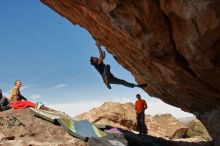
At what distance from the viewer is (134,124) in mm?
30594

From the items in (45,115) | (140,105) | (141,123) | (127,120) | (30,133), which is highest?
(127,120)

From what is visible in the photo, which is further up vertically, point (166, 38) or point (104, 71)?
point (104, 71)

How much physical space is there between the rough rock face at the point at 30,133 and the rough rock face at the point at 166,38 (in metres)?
5.05

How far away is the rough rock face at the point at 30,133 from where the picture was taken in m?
17.4

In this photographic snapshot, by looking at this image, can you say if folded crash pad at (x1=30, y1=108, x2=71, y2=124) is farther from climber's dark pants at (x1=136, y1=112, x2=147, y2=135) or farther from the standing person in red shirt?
climber's dark pants at (x1=136, y1=112, x2=147, y2=135)

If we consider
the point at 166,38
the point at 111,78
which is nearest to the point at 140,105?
the point at 111,78

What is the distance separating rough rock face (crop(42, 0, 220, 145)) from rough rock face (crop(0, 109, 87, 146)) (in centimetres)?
505

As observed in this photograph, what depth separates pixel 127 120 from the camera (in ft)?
99.6

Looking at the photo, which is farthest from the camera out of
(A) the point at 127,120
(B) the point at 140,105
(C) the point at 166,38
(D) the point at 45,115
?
(A) the point at 127,120

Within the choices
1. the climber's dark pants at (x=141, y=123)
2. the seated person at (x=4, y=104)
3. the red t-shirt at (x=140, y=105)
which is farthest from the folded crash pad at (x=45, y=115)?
the climber's dark pants at (x=141, y=123)

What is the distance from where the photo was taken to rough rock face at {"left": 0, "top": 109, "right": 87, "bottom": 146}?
17.4 m

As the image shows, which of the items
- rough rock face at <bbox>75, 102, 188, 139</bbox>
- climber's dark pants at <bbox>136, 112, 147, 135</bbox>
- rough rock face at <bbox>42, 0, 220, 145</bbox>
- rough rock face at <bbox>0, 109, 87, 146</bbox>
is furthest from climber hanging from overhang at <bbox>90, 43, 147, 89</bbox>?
rough rock face at <bbox>75, 102, 188, 139</bbox>

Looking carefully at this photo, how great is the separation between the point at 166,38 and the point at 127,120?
59.3 feet

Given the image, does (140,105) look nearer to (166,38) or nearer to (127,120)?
(127,120)
